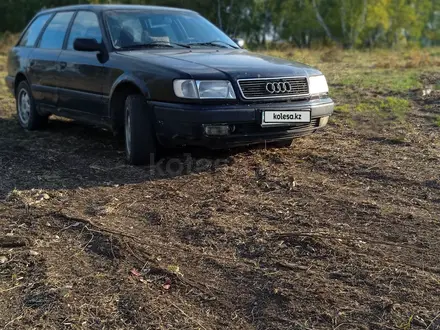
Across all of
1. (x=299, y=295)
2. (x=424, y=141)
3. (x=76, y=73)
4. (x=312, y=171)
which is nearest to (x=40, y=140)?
(x=76, y=73)

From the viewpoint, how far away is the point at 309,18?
43344 millimetres

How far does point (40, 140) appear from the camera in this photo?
7160 mm

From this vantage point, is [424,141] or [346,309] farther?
[424,141]

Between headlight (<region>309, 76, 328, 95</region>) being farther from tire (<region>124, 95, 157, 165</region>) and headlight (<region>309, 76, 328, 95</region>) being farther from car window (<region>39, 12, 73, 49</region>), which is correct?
car window (<region>39, 12, 73, 49</region>)

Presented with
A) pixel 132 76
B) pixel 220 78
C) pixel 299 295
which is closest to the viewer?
pixel 299 295

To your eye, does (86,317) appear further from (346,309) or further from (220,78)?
(220,78)

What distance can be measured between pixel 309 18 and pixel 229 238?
41.7 metres

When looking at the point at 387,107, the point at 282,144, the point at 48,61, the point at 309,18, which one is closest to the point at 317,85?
the point at 282,144

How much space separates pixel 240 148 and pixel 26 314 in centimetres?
335

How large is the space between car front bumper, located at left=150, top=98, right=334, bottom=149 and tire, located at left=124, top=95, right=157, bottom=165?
0.13 metres

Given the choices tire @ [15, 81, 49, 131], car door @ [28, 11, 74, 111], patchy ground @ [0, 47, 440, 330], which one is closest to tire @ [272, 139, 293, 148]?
patchy ground @ [0, 47, 440, 330]

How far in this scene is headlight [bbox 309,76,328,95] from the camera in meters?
5.45

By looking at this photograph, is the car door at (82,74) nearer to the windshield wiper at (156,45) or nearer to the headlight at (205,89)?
the windshield wiper at (156,45)

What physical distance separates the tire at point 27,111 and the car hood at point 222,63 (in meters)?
2.35
